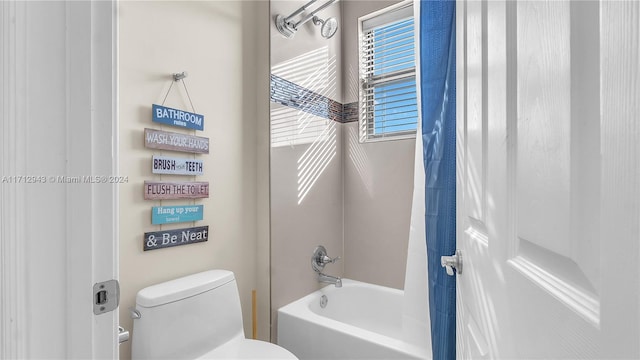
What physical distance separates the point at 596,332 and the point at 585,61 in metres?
0.26

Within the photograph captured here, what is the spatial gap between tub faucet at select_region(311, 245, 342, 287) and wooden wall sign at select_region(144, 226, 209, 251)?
754mm

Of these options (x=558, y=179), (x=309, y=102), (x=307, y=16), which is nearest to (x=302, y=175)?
(x=309, y=102)

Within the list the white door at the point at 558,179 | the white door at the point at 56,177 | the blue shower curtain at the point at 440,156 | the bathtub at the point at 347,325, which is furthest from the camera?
the bathtub at the point at 347,325

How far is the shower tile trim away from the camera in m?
1.72

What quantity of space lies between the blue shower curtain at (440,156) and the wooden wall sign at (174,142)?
0.99 metres

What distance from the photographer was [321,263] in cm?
200

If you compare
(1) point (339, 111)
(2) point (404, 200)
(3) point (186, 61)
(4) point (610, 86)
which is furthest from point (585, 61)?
(1) point (339, 111)

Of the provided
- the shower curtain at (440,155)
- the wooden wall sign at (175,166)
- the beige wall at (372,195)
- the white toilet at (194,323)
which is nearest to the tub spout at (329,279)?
the beige wall at (372,195)

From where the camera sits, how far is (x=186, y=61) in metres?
1.39

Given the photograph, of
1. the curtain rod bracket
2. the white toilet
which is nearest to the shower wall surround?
the white toilet

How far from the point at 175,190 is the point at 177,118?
0.31 m

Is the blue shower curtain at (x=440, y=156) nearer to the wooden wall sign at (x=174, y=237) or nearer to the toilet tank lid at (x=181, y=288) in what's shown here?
the toilet tank lid at (x=181, y=288)

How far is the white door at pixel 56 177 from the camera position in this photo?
14.6 inches

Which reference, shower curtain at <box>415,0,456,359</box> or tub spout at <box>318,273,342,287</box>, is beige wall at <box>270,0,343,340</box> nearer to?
tub spout at <box>318,273,342,287</box>
